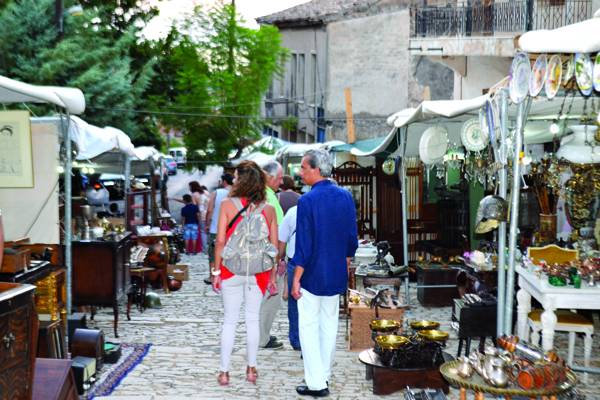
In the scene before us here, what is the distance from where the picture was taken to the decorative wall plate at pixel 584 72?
702 cm

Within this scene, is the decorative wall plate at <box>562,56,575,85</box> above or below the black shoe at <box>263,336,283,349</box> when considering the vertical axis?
above

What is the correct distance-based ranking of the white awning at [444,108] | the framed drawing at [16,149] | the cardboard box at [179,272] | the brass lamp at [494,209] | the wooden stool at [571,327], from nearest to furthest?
the brass lamp at [494,209]
the wooden stool at [571,327]
the framed drawing at [16,149]
the white awning at [444,108]
the cardboard box at [179,272]

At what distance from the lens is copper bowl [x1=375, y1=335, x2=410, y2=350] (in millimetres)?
8430

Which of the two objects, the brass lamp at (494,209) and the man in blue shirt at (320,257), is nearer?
the man in blue shirt at (320,257)

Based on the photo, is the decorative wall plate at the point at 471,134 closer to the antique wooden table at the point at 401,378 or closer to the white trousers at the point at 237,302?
the antique wooden table at the point at 401,378

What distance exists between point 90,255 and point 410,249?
6.76 meters

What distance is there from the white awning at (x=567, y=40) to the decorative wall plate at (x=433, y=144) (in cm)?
596

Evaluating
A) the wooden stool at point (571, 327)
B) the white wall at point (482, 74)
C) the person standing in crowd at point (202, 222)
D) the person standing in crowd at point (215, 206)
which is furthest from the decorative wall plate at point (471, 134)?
the person standing in crowd at point (202, 222)

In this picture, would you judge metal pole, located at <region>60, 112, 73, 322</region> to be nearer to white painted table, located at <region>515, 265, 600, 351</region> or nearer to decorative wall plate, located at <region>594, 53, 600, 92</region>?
white painted table, located at <region>515, 265, 600, 351</region>

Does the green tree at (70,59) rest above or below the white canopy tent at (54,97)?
above

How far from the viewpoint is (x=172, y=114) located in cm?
3272

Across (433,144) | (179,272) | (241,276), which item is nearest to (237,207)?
(241,276)

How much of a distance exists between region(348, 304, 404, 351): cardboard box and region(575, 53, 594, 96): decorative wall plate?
3744mm

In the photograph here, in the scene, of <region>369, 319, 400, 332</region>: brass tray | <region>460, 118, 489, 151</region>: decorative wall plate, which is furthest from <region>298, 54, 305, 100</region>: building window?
<region>369, 319, 400, 332</region>: brass tray
